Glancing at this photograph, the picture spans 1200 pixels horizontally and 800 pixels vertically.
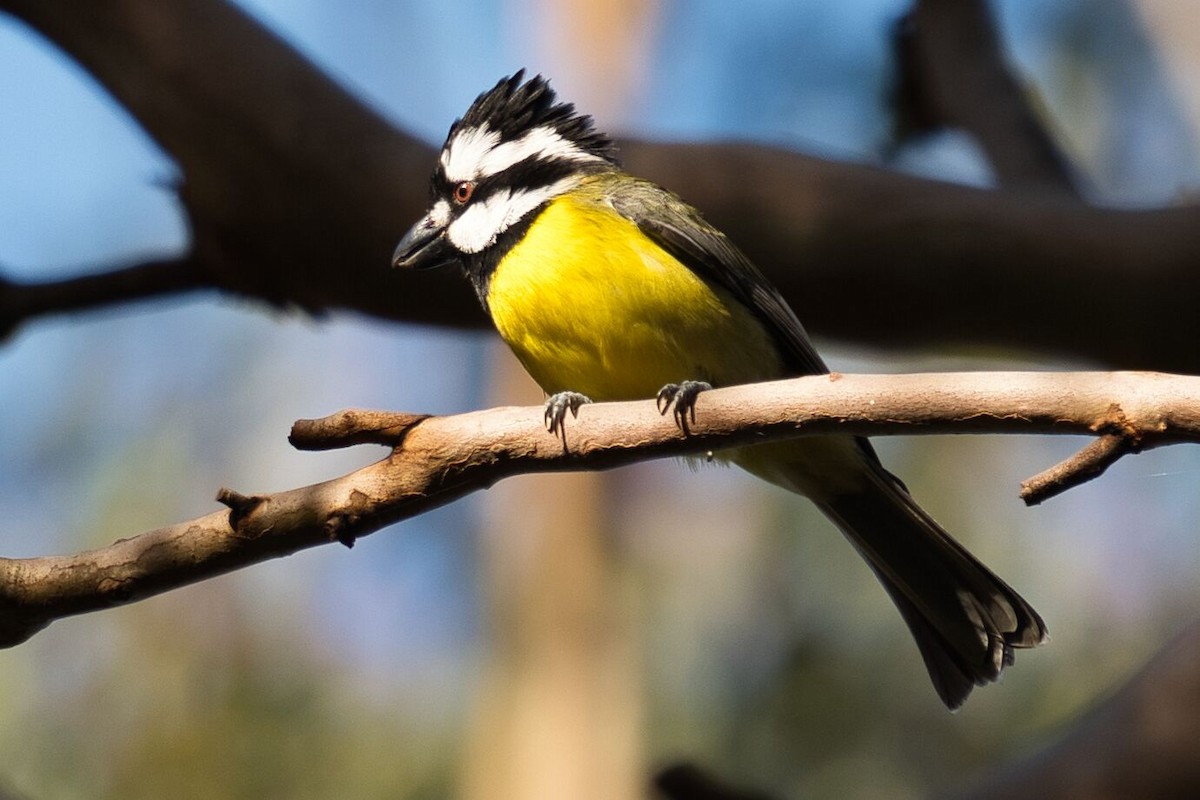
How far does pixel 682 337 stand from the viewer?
9.88 ft

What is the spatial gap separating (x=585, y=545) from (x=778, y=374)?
4796 millimetres

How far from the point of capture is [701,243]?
3238 mm

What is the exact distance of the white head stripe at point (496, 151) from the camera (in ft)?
11.8

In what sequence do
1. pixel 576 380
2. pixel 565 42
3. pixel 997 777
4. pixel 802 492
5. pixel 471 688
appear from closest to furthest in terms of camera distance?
1. pixel 576 380
2. pixel 802 492
3. pixel 997 777
4. pixel 471 688
5. pixel 565 42

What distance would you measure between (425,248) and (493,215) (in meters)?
0.26

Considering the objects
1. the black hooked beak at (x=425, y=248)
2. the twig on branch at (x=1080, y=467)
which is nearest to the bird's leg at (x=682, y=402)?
the twig on branch at (x=1080, y=467)

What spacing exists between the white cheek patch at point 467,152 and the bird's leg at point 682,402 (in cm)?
135

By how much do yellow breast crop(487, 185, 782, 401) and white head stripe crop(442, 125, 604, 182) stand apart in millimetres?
417

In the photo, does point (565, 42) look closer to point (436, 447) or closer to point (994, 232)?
point (994, 232)

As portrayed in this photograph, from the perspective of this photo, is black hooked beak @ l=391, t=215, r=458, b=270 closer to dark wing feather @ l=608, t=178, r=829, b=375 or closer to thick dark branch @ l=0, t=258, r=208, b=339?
dark wing feather @ l=608, t=178, r=829, b=375

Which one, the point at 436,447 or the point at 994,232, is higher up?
the point at 994,232

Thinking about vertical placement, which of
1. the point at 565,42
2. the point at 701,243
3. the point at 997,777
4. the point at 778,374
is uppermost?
the point at 565,42

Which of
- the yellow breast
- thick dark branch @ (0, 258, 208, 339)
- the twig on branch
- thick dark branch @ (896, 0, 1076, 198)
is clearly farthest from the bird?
thick dark branch @ (896, 0, 1076, 198)

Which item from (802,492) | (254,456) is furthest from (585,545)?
(802,492)
